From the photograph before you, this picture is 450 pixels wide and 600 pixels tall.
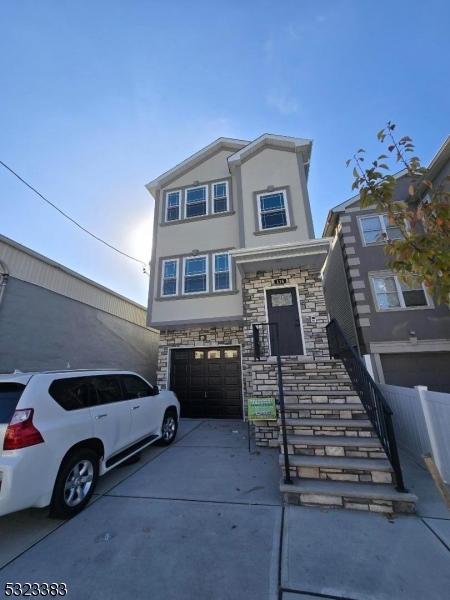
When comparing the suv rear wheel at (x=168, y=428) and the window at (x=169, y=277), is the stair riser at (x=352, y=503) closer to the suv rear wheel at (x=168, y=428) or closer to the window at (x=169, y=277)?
the suv rear wheel at (x=168, y=428)

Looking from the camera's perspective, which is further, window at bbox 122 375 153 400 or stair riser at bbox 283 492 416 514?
window at bbox 122 375 153 400

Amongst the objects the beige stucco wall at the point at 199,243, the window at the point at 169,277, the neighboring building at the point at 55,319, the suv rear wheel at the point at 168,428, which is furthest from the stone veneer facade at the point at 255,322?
the neighboring building at the point at 55,319

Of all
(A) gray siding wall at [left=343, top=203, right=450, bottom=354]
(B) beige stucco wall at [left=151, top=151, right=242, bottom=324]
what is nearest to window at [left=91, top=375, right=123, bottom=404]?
(B) beige stucco wall at [left=151, top=151, right=242, bottom=324]

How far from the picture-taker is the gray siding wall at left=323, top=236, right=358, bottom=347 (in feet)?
34.1

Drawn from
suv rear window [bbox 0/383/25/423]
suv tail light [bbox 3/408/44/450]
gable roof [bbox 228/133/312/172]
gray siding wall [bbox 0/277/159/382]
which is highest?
gable roof [bbox 228/133/312/172]

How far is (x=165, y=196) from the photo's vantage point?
35.4 feet

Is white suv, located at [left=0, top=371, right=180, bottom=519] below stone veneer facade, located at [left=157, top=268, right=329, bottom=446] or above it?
below

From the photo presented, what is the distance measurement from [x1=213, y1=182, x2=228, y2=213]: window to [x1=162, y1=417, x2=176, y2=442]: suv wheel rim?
746cm

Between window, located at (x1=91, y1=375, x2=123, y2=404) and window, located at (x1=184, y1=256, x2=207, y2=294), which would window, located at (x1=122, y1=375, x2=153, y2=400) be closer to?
window, located at (x1=91, y1=375, x2=123, y2=404)

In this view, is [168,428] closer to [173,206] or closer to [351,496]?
[351,496]

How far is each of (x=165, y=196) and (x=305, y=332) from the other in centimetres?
793

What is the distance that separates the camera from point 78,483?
3297 mm

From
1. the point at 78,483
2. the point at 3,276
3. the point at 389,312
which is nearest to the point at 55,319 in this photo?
the point at 3,276

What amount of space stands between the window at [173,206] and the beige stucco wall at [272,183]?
287 cm
